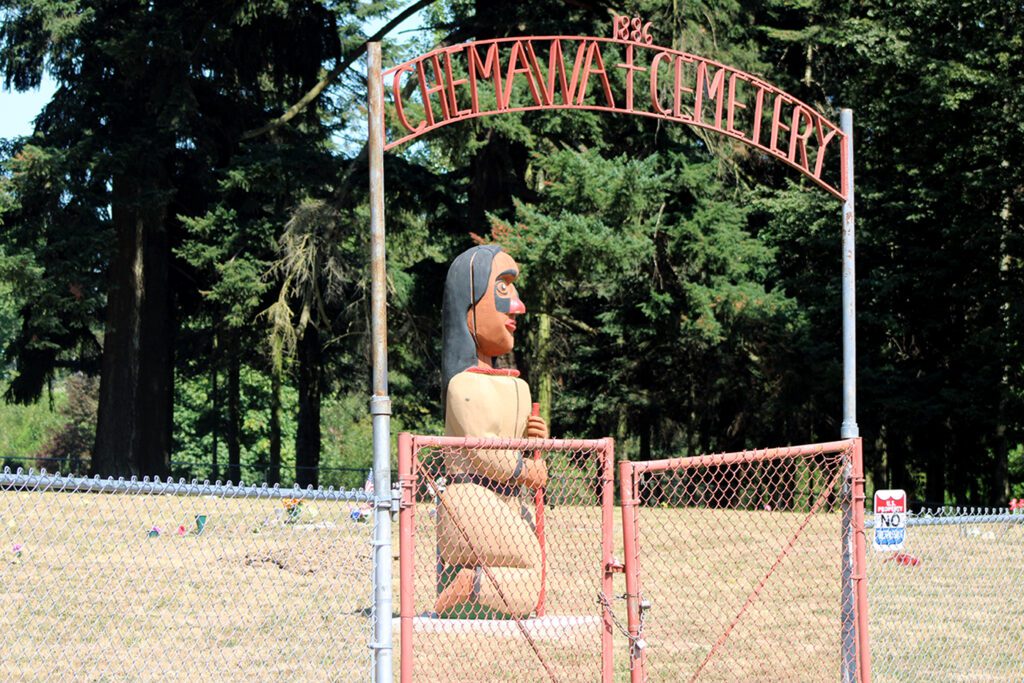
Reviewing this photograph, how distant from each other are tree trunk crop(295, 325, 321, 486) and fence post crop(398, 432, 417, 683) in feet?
75.7

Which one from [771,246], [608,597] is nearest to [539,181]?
[771,246]

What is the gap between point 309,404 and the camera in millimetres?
31391

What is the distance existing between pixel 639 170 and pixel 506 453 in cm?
1329

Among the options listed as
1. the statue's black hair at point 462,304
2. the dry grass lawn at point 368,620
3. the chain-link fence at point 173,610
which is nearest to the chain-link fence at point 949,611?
the dry grass lawn at point 368,620

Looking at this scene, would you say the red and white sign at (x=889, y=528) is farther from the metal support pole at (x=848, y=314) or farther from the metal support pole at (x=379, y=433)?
the metal support pole at (x=379, y=433)

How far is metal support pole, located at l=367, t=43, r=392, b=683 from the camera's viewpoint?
570 cm

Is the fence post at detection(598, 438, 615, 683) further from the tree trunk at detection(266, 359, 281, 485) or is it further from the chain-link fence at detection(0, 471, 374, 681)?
the tree trunk at detection(266, 359, 281, 485)

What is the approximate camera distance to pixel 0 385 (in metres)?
77.5

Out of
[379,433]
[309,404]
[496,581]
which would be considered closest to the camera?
[379,433]

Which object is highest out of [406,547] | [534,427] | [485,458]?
[534,427]

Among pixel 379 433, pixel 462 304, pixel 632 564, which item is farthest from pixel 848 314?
pixel 379 433

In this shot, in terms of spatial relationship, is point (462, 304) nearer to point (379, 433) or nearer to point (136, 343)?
point (379, 433)

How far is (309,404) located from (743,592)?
63.5 ft

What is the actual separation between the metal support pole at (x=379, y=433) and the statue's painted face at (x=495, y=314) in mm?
2835
